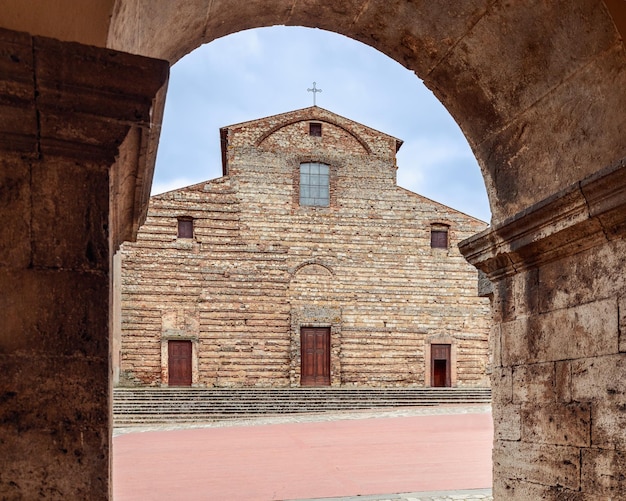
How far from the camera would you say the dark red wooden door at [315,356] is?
22.0 meters

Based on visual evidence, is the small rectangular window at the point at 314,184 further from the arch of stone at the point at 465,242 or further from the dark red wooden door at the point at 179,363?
the arch of stone at the point at 465,242

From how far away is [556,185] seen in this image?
11.1ft

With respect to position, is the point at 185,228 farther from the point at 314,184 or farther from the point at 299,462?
the point at 299,462

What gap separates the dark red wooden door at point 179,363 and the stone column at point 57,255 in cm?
2000

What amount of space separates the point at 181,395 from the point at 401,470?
12899mm

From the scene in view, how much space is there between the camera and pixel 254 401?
1855cm

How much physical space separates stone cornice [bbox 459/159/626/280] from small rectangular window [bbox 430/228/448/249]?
65.8 ft

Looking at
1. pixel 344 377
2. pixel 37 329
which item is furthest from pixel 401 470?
pixel 344 377

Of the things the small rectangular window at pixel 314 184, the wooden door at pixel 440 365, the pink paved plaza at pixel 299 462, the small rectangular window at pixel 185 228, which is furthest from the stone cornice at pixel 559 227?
the wooden door at pixel 440 365

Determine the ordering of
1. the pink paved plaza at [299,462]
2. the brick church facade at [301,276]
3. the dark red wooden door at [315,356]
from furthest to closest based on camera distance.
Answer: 1. the dark red wooden door at [315,356]
2. the brick church facade at [301,276]
3. the pink paved plaza at [299,462]

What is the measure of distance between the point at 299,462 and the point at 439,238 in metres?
17.1

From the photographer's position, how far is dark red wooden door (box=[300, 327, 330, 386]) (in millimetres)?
22016

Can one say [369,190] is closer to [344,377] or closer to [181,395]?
[344,377]

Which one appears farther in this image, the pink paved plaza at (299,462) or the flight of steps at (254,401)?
the flight of steps at (254,401)
